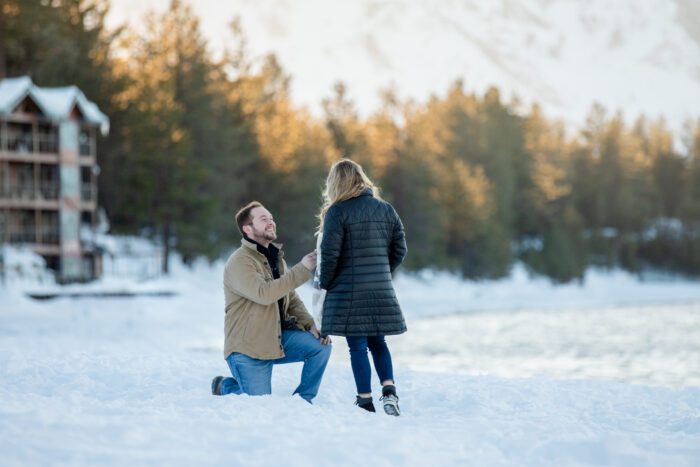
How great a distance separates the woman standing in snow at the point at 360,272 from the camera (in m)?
7.16

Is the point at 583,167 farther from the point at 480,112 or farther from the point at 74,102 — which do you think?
the point at 74,102

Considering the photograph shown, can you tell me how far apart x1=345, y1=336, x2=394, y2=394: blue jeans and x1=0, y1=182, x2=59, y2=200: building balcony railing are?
29784 mm

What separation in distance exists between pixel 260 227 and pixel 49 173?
30.7 metres

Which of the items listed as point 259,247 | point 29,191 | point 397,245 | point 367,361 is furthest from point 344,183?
point 29,191

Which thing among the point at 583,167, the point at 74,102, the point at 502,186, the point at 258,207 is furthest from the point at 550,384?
the point at 583,167

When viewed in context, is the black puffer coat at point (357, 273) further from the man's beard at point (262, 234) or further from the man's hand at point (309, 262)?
the man's beard at point (262, 234)

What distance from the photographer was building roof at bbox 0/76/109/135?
33875 mm

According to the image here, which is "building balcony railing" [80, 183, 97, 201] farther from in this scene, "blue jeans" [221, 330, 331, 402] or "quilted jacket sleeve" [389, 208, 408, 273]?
"quilted jacket sleeve" [389, 208, 408, 273]

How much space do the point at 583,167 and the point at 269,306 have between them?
257 feet

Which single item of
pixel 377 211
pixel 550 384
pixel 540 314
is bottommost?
pixel 540 314

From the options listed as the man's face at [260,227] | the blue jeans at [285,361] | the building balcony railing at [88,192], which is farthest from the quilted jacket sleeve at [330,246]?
the building balcony railing at [88,192]

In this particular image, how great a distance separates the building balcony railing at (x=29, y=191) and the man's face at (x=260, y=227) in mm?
29367

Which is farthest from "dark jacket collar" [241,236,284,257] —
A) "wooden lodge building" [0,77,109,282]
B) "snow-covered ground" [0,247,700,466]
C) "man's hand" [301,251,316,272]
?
"wooden lodge building" [0,77,109,282]

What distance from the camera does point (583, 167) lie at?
8269 centimetres
